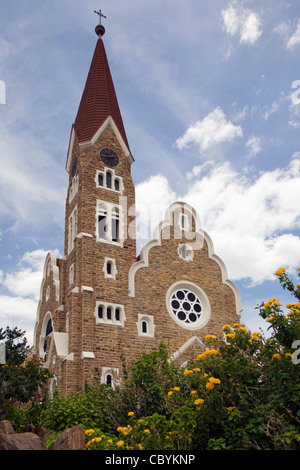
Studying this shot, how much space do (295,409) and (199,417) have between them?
198 centimetres

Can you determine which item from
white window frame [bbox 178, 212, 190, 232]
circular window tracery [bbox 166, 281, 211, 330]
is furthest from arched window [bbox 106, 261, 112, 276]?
white window frame [bbox 178, 212, 190, 232]

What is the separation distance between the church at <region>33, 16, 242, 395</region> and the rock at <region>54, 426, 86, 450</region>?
939 centimetres

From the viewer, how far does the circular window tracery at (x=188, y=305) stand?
24391 millimetres

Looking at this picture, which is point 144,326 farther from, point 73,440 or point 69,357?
point 73,440

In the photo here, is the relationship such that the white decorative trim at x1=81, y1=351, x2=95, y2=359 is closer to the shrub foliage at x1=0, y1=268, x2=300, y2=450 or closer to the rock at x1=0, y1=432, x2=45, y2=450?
the rock at x1=0, y1=432, x2=45, y2=450

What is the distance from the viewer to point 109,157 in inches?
1059

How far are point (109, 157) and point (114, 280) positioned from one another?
7.38m

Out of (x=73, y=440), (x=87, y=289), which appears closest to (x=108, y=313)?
(x=87, y=289)

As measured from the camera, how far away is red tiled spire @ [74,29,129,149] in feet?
91.7

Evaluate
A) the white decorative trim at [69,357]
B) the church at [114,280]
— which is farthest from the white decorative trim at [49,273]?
the white decorative trim at [69,357]

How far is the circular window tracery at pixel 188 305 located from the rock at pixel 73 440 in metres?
13.7

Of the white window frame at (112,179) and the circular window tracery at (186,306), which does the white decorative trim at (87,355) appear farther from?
the white window frame at (112,179)

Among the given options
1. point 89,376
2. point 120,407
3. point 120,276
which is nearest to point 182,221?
point 120,276
